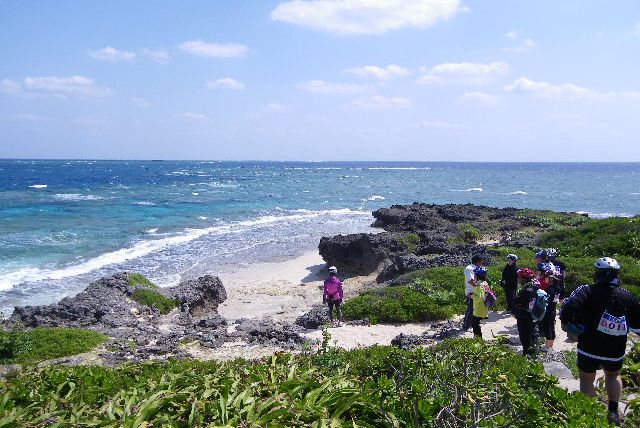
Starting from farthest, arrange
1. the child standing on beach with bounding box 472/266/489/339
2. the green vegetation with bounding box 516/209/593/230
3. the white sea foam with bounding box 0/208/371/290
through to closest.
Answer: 1. the green vegetation with bounding box 516/209/593/230
2. the white sea foam with bounding box 0/208/371/290
3. the child standing on beach with bounding box 472/266/489/339

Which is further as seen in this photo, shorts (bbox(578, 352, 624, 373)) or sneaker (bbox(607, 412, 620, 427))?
shorts (bbox(578, 352, 624, 373))

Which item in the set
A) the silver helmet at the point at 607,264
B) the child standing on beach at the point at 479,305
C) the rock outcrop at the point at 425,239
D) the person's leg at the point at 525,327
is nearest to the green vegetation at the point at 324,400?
the silver helmet at the point at 607,264

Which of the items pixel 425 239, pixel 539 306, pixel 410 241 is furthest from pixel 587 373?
pixel 425 239

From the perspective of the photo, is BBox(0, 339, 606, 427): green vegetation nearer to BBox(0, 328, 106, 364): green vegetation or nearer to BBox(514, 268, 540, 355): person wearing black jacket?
BBox(514, 268, 540, 355): person wearing black jacket

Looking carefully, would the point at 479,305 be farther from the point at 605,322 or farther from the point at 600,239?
the point at 600,239

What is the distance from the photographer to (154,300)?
47.0 feet

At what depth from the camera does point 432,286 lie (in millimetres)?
13844

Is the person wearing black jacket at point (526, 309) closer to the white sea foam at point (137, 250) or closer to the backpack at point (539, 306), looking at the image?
the backpack at point (539, 306)

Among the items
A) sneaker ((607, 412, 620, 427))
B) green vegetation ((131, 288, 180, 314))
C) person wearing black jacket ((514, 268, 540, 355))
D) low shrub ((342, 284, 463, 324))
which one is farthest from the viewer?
green vegetation ((131, 288, 180, 314))

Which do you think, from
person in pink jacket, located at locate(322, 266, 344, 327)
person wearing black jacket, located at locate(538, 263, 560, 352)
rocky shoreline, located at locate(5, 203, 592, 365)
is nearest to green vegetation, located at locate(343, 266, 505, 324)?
rocky shoreline, located at locate(5, 203, 592, 365)

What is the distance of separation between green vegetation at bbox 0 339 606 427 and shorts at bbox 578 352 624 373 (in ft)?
4.82

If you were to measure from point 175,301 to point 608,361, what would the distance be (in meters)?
11.8

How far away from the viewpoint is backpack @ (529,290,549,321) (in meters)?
7.69

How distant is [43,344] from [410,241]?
1755 centimetres
